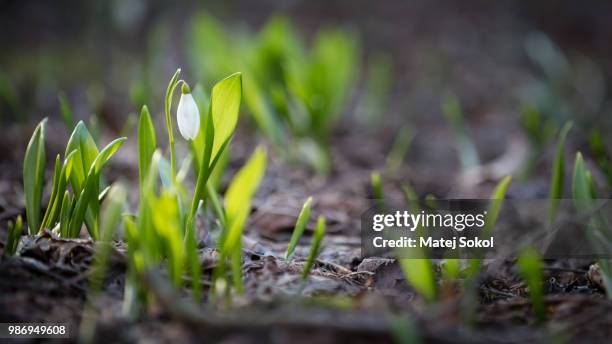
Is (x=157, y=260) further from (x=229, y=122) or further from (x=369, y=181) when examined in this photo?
(x=369, y=181)

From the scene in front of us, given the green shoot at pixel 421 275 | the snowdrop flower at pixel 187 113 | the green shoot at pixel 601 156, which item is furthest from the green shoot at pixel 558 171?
the snowdrop flower at pixel 187 113

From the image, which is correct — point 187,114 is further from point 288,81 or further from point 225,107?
point 288,81

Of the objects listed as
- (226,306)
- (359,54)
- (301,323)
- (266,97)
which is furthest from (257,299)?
(359,54)

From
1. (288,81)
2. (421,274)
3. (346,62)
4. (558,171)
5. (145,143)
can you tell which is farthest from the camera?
(346,62)

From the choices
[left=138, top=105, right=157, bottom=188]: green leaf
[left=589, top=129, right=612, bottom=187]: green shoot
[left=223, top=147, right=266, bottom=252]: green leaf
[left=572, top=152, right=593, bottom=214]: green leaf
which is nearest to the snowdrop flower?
[left=138, top=105, right=157, bottom=188]: green leaf

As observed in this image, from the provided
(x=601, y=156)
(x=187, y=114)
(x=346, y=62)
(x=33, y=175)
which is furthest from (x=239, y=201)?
(x=346, y=62)

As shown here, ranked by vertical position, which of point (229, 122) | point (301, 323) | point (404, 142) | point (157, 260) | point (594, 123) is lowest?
point (301, 323)
